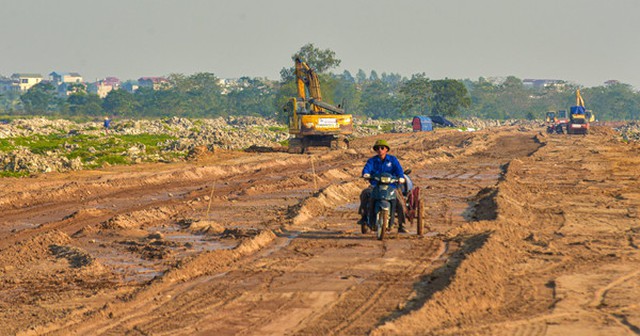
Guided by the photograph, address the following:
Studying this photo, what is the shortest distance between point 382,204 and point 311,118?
2871cm

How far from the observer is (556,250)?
14.8m

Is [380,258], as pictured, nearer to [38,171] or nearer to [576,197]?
[576,197]

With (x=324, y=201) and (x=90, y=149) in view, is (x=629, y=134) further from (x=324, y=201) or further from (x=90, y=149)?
(x=324, y=201)

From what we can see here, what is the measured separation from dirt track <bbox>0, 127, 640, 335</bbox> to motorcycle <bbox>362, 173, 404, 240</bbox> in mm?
310

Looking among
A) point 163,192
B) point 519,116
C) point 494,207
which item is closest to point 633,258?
point 494,207

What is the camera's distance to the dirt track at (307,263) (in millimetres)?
9867

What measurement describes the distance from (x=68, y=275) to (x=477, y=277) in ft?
18.8

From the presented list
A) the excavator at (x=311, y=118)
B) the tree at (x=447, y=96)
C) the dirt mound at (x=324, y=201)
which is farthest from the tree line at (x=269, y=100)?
the dirt mound at (x=324, y=201)

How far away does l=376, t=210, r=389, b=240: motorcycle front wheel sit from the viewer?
1577 centimetres

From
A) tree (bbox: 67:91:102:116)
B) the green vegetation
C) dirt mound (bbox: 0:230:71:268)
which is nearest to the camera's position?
dirt mound (bbox: 0:230:71:268)

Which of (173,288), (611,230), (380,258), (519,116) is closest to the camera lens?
(173,288)

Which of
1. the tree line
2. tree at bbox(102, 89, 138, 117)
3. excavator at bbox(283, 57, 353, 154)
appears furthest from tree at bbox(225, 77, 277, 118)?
excavator at bbox(283, 57, 353, 154)

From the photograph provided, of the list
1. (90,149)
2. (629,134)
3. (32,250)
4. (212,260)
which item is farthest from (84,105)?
(212,260)

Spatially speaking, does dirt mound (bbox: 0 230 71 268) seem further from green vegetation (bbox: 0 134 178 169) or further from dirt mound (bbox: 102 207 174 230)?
green vegetation (bbox: 0 134 178 169)
